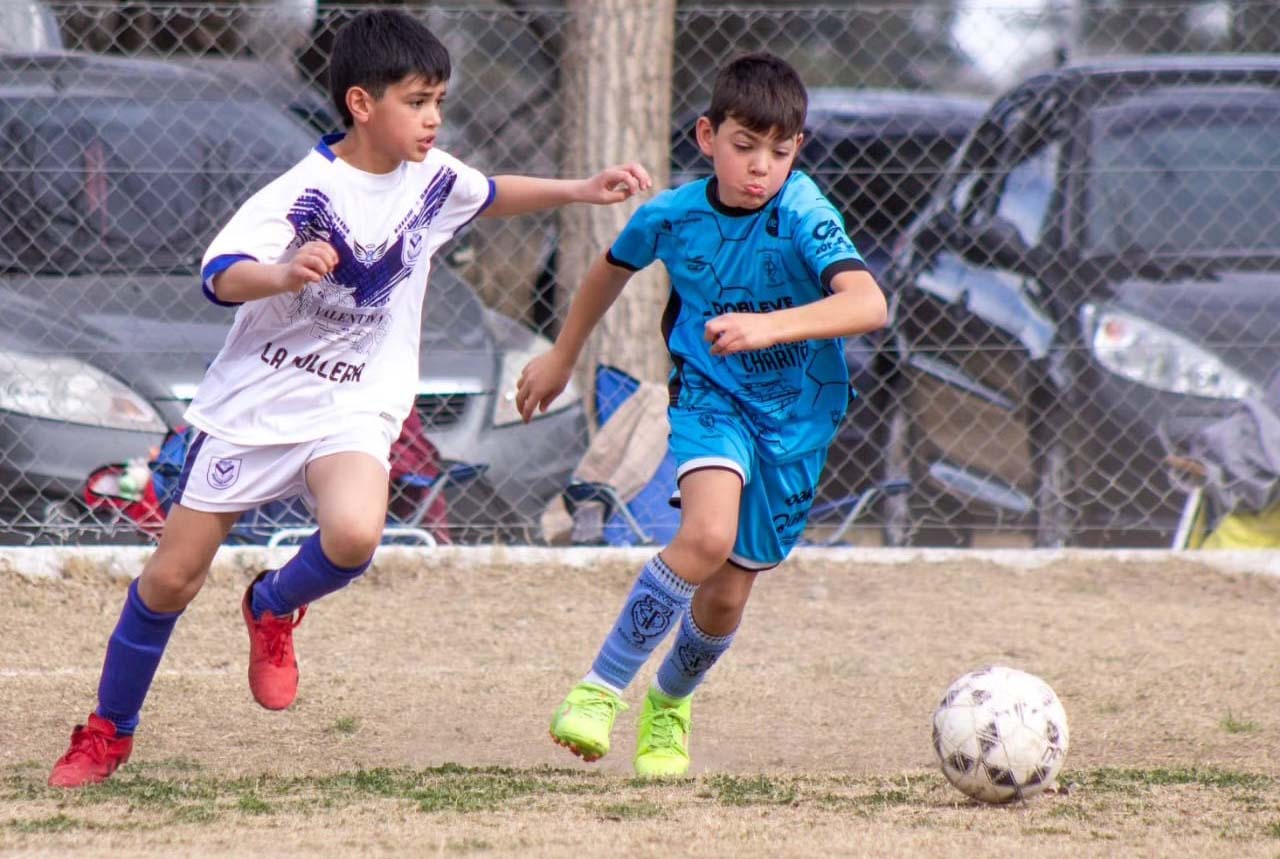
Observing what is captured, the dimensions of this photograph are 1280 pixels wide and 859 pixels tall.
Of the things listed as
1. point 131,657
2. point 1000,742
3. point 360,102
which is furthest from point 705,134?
point 131,657

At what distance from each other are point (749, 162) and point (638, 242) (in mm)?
344

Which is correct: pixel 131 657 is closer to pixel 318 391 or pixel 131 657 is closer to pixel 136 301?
pixel 318 391

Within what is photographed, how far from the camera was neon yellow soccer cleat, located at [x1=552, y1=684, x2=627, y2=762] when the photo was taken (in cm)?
375

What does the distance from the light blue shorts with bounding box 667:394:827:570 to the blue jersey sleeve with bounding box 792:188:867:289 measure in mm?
396

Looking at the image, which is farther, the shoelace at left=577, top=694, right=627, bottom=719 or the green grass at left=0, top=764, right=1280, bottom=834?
the shoelace at left=577, top=694, right=627, bottom=719

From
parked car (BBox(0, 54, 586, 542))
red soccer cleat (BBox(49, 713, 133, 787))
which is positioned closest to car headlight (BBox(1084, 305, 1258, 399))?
parked car (BBox(0, 54, 586, 542))

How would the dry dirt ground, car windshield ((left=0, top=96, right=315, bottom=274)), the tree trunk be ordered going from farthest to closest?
the tree trunk < car windshield ((left=0, top=96, right=315, bottom=274)) < the dry dirt ground

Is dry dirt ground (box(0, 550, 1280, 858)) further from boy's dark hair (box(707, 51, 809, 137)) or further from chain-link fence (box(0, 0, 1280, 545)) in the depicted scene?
boy's dark hair (box(707, 51, 809, 137))

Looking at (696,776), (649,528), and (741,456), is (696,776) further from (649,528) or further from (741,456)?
(649,528)

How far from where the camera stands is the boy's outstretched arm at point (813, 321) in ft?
11.2

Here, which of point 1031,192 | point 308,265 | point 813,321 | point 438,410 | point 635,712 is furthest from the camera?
point 1031,192

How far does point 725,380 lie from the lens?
3.93 meters

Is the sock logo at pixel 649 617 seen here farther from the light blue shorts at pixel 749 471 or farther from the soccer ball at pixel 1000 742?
the soccer ball at pixel 1000 742

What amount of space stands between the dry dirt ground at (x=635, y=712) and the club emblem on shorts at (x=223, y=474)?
656 mm
